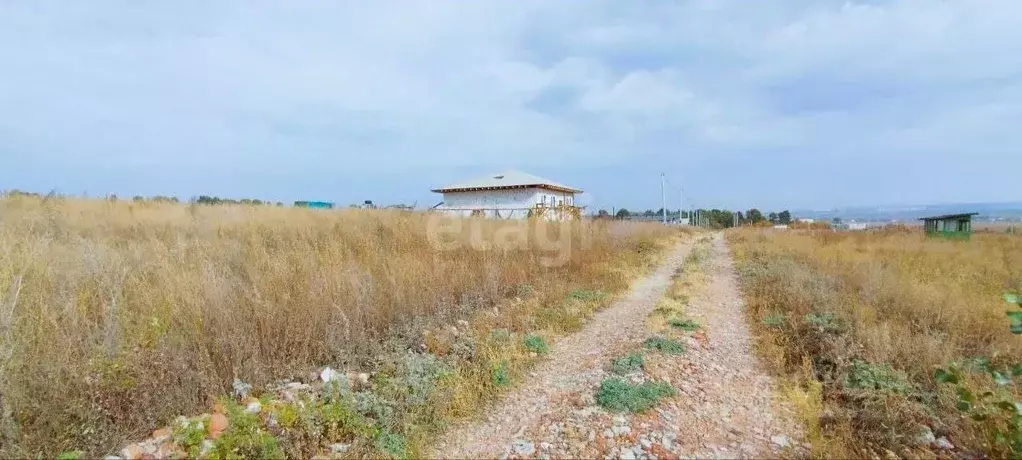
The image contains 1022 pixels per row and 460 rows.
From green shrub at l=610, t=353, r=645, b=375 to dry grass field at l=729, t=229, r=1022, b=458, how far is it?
49.2 inches

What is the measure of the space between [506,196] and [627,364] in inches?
990

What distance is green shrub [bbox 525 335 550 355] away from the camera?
4.80 meters

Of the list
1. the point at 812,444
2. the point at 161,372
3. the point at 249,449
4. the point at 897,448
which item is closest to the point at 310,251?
the point at 161,372

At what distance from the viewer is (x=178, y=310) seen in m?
3.77

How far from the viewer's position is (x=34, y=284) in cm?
374

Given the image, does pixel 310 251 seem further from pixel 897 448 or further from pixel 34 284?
pixel 897 448

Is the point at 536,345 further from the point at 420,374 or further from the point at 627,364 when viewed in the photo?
the point at 420,374

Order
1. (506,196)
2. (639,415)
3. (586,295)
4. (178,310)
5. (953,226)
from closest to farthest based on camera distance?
(639,415) → (178,310) → (586,295) → (953,226) → (506,196)

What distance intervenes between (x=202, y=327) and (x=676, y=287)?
25.1ft

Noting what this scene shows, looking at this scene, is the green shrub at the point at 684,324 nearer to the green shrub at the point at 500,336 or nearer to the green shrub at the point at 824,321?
the green shrub at the point at 824,321

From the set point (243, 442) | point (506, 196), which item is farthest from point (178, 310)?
point (506, 196)

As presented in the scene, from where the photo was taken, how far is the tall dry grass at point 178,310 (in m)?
2.71

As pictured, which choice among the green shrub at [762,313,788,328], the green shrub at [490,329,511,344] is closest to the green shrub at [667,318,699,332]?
the green shrub at [762,313,788,328]

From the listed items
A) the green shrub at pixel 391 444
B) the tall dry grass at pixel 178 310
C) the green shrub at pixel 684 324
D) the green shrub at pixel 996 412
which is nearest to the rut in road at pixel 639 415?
the green shrub at pixel 391 444
